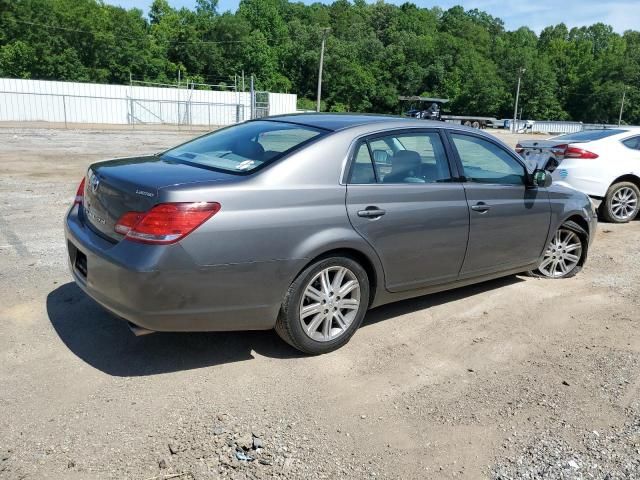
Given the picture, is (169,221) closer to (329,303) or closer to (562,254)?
(329,303)

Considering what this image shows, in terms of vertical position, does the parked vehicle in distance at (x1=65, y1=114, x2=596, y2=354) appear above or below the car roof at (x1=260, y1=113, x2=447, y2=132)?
below

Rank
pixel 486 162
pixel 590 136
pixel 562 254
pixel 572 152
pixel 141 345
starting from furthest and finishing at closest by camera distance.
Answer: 1. pixel 590 136
2. pixel 572 152
3. pixel 562 254
4. pixel 486 162
5. pixel 141 345

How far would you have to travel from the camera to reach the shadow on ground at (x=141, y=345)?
3.70 metres

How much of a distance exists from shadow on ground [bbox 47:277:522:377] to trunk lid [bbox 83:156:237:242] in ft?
2.69

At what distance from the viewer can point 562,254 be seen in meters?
5.82

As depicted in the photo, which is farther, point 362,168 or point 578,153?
point 578,153

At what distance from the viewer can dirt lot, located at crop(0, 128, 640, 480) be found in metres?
2.81

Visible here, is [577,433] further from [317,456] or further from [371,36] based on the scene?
[371,36]

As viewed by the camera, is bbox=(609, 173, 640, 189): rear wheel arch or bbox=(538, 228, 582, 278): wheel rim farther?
bbox=(609, 173, 640, 189): rear wheel arch

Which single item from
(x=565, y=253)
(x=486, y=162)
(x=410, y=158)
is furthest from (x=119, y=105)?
(x=410, y=158)

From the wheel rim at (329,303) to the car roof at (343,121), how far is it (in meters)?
1.02

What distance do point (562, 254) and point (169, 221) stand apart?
4.21 meters

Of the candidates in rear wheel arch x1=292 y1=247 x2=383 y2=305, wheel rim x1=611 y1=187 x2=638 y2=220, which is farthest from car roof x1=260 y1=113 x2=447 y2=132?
wheel rim x1=611 y1=187 x2=638 y2=220

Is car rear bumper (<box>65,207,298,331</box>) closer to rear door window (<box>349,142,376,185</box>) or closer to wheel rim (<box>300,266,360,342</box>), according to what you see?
wheel rim (<box>300,266,360,342</box>)
